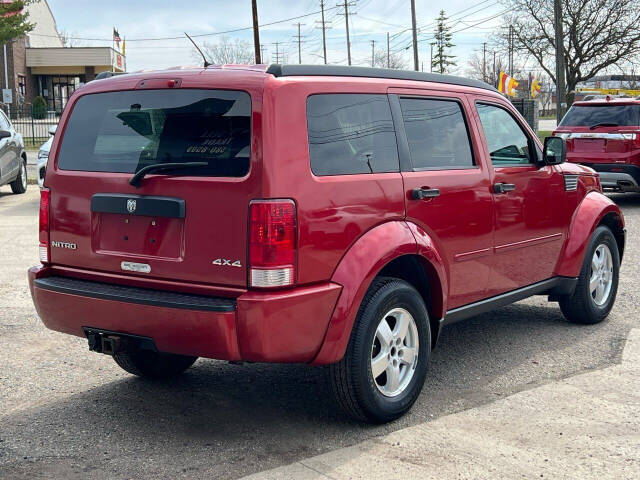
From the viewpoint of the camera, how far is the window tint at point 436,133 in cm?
484

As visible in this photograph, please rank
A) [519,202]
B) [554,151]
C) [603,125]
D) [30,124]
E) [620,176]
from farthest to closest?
[30,124] → [603,125] → [620,176] → [554,151] → [519,202]

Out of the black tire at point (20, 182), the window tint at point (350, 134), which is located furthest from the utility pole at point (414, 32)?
the window tint at point (350, 134)

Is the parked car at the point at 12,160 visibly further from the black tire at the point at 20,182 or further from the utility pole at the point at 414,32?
the utility pole at the point at 414,32

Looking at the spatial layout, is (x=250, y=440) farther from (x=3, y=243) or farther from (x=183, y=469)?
(x=3, y=243)

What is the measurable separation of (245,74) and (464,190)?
5.44 ft

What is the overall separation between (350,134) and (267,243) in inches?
34.3

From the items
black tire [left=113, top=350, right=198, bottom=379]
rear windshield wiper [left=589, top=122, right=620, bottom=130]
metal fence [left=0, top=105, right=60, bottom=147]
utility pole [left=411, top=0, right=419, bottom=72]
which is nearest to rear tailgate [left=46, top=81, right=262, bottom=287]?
black tire [left=113, top=350, right=198, bottom=379]

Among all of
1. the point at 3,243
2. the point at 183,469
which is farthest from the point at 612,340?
the point at 3,243

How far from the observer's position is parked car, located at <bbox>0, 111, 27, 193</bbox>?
15547 mm

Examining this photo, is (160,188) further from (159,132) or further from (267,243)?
(267,243)

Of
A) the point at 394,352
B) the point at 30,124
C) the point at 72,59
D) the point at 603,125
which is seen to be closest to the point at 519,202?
the point at 394,352

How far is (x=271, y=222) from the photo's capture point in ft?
12.7

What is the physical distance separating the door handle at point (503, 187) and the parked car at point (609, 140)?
909 centimetres

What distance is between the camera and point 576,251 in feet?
20.6
